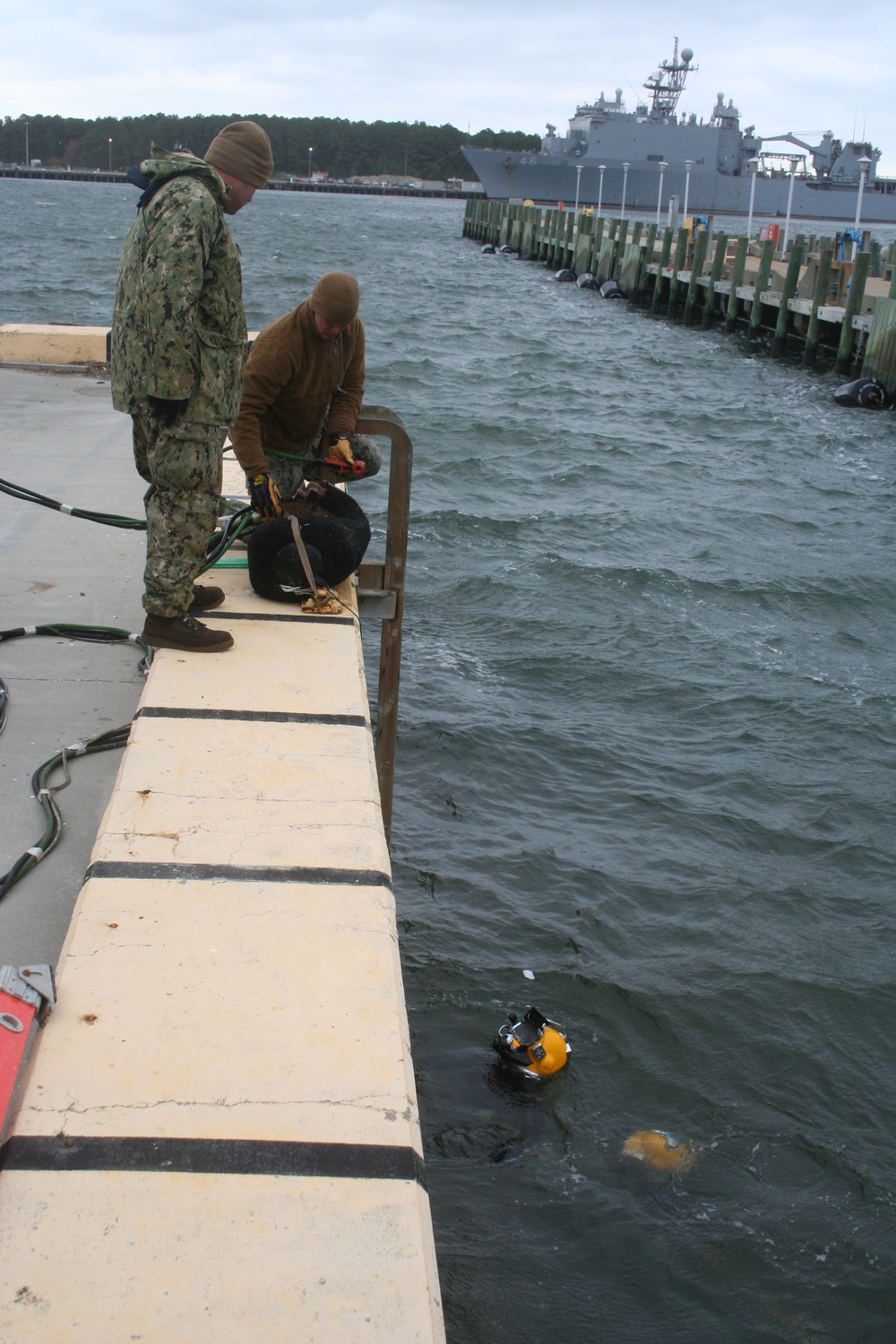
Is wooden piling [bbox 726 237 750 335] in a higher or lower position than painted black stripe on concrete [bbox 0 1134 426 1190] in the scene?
higher

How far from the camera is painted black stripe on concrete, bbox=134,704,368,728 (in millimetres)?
3352

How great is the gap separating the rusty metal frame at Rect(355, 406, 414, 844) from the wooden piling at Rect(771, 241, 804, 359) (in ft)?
76.7

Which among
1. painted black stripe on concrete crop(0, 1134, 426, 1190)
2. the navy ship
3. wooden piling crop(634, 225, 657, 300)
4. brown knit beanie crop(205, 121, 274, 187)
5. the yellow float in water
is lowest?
the yellow float in water

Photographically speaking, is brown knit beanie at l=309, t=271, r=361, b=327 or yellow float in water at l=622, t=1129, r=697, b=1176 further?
brown knit beanie at l=309, t=271, r=361, b=327

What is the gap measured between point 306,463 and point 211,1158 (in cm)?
328

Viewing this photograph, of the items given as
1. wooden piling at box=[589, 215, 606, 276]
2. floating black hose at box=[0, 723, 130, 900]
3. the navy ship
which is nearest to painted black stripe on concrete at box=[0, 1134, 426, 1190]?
floating black hose at box=[0, 723, 130, 900]

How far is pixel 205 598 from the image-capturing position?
4.19 meters

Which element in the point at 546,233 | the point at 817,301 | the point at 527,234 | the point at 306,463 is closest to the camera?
the point at 306,463

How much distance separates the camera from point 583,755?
6.89m

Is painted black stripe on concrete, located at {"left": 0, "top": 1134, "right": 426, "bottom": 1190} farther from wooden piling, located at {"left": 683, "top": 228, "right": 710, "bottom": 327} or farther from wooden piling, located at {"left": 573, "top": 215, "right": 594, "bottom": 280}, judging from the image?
wooden piling, located at {"left": 573, "top": 215, "right": 594, "bottom": 280}

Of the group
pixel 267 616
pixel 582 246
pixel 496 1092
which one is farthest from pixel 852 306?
pixel 582 246

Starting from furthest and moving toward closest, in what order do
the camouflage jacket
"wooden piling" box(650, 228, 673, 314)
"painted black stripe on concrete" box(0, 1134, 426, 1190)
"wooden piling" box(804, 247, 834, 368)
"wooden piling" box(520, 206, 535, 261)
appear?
"wooden piling" box(520, 206, 535, 261) < "wooden piling" box(650, 228, 673, 314) < "wooden piling" box(804, 247, 834, 368) < the camouflage jacket < "painted black stripe on concrete" box(0, 1134, 426, 1190)

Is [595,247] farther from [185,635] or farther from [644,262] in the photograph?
[185,635]

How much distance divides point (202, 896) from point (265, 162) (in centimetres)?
237
